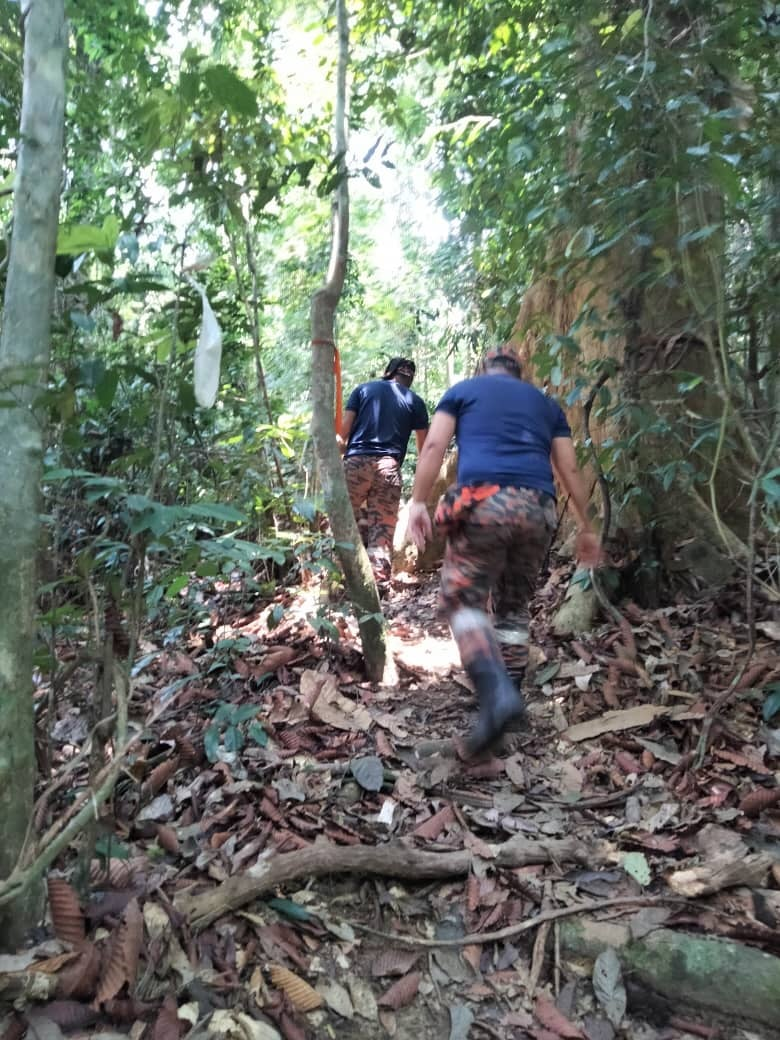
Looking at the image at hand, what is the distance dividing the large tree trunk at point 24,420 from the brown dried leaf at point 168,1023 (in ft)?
1.29

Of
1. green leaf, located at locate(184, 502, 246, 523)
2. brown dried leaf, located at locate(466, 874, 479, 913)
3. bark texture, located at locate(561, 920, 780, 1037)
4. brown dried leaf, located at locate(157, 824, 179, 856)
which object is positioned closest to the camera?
green leaf, located at locate(184, 502, 246, 523)

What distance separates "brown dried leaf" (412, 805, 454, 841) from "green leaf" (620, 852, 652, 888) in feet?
2.16

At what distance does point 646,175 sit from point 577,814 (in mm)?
3382

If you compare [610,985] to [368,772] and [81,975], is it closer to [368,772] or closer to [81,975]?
[368,772]

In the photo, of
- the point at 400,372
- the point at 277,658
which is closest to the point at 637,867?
the point at 277,658

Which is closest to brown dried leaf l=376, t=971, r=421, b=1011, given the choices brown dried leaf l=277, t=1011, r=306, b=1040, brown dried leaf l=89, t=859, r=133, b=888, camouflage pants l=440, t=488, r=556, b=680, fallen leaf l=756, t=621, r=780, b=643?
brown dried leaf l=277, t=1011, r=306, b=1040

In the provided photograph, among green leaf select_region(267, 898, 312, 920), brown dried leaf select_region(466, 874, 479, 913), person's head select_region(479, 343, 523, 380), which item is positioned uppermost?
Result: person's head select_region(479, 343, 523, 380)

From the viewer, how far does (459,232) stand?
1094cm

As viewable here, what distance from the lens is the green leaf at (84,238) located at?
1854 mm

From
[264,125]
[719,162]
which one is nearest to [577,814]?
[719,162]

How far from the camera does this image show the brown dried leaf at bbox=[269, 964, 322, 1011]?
1.93 metres

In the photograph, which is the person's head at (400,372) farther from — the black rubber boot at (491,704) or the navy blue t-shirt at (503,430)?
the black rubber boot at (491,704)

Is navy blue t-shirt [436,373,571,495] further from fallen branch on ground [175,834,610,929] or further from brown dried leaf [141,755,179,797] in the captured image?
brown dried leaf [141,755,179,797]

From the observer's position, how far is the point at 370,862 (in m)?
2.39
